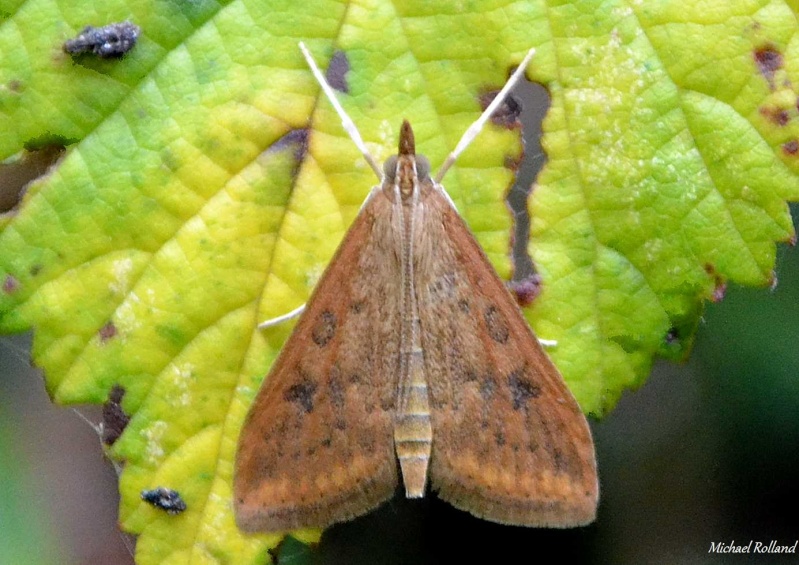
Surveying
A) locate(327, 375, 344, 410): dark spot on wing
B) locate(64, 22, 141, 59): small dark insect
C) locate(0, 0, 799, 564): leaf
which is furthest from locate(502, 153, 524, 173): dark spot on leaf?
locate(64, 22, 141, 59): small dark insect

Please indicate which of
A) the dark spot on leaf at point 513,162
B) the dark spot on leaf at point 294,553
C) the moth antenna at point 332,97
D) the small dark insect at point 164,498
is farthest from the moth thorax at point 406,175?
the dark spot on leaf at point 294,553

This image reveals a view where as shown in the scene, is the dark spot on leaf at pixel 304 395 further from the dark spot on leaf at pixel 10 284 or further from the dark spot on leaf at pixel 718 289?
the dark spot on leaf at pixel 718 289

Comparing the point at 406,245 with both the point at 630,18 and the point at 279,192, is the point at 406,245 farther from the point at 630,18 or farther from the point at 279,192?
the point at 630,18

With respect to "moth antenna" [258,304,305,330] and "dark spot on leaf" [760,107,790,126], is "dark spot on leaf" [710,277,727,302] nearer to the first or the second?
"dark spot on leaf" [760,107,790,126]

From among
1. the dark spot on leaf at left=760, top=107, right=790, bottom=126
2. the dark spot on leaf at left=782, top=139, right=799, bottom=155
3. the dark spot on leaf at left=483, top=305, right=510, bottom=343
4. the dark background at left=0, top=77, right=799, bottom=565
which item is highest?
the dark spot on leaf at left=760, top=107, right=790, bottom=126

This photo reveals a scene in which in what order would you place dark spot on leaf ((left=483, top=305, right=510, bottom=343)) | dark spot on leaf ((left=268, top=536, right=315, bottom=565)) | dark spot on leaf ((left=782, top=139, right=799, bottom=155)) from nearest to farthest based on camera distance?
dark spot on leaf ((left=782, top=139, right=799, bottom=155)) → dark spot on leaf ((left=483, top=305, right=510, bottom=343)) → dark spot on leaf ((left=268, top=536, right=315, bottom=565))

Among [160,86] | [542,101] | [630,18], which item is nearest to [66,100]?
[160,86]
